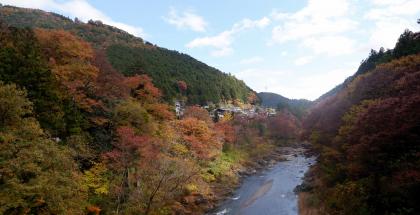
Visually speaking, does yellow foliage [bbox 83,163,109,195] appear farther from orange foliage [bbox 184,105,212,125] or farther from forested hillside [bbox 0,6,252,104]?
forested hillside [bbox 0,6,252,104]

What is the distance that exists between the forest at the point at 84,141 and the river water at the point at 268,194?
2.19 m

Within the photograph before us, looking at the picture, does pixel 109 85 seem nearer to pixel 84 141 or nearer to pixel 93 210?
pixel 84 141

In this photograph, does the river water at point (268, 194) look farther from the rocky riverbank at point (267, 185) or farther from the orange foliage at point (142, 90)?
the orange foliage at point (142, 90)

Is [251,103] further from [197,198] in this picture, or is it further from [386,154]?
[386,154]

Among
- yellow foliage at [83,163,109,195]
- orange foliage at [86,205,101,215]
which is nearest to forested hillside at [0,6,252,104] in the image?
yellow foliage at [83,163,109,195]

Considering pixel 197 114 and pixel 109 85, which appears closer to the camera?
pixel 109 85

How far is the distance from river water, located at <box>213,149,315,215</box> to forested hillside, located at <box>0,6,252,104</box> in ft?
111

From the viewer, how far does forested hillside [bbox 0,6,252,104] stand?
295 feet

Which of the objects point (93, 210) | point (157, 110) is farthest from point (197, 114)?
point (93, 210)

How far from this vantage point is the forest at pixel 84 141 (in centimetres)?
Answer: 1919

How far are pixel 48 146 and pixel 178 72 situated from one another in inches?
3365

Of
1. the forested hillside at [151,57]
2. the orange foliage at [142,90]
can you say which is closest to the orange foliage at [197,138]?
the orange foliage at [142,90]

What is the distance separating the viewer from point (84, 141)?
2930 cm

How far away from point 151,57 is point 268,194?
68.6m
